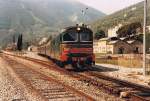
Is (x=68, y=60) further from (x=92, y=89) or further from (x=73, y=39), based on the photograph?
(x=92, y=89)

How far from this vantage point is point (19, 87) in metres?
16.4

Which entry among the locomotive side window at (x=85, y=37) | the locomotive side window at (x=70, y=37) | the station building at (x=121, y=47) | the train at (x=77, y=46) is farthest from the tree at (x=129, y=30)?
the locomotive side window at (x=70, y=37)

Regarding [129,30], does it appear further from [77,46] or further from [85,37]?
[77,46]

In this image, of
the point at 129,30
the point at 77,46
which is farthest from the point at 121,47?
the point at 77,46

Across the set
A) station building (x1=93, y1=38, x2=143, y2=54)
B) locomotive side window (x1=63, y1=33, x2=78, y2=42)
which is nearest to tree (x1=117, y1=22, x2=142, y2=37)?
station building (x1=93, y1=38, x2=143, y2=54)

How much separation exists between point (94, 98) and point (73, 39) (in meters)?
14.1

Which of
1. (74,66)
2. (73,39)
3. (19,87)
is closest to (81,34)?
(73,39)

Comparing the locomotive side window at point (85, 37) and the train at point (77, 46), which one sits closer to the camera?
the train at point (77, 46)

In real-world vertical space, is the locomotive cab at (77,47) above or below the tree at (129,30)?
below

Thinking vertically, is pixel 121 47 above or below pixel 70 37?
above

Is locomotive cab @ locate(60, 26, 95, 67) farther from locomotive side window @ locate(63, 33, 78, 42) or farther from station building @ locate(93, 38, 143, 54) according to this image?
station building @ locate(93, 38, 143, 54)

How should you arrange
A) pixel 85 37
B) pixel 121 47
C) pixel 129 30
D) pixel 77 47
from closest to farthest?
pixel 77 47 → pixel 85 37 → pixel 121 47 → pixel 129 30

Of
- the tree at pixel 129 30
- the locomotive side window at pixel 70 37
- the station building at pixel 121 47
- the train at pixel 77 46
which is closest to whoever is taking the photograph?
the train at pixel 77 46

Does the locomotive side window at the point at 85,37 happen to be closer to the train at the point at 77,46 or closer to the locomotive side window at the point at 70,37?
the train at the point at 77,46
